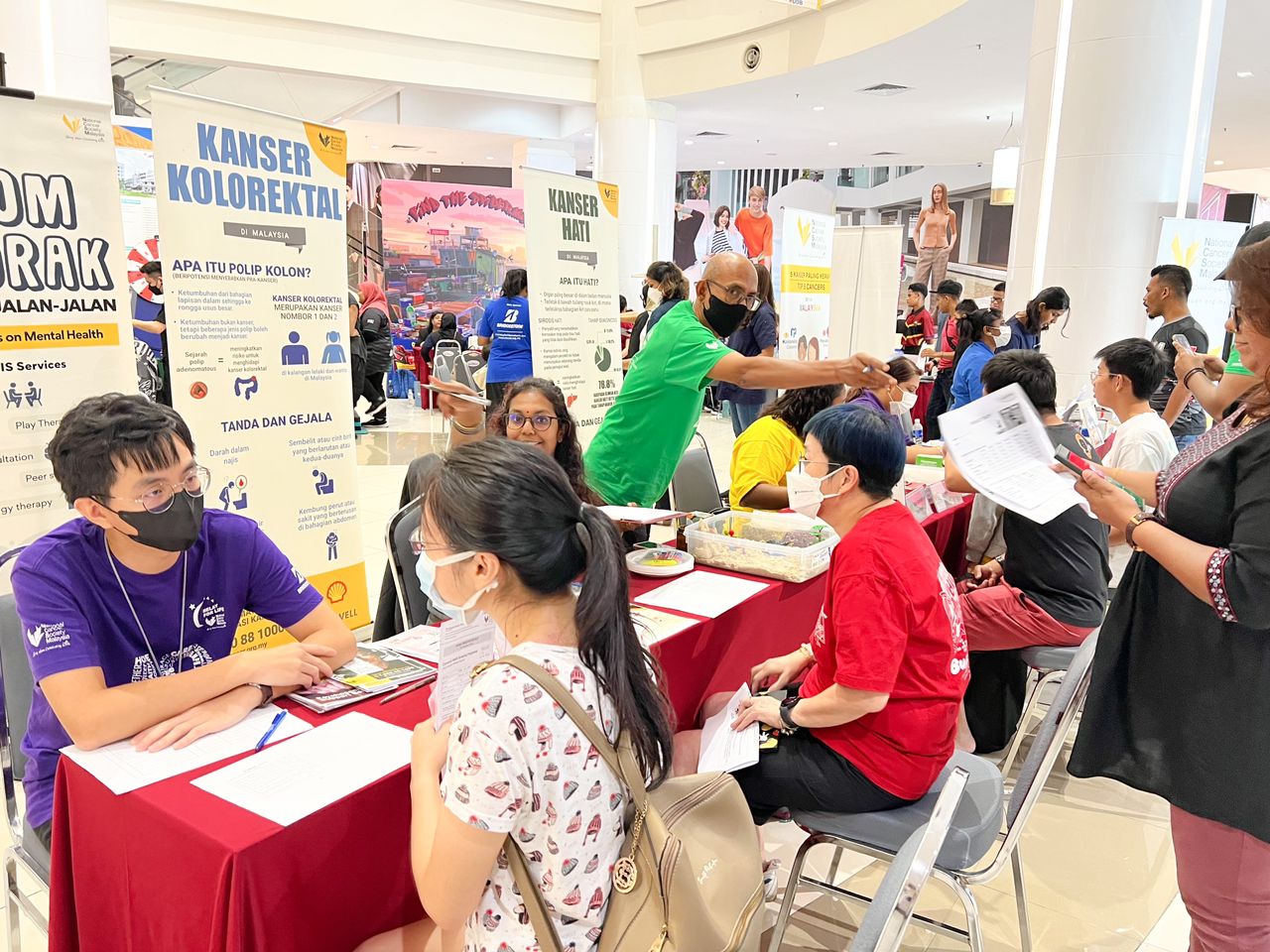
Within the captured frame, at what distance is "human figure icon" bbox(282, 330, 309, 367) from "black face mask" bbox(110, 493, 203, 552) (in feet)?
5.05

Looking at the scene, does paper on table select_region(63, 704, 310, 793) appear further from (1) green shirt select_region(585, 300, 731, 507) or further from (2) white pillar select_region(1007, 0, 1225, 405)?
(2) white pillar select_region(1007, 0, 1225, 405)

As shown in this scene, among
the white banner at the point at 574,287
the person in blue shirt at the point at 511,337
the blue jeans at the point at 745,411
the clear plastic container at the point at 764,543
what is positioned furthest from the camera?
the blue jeans at the point at 745,411

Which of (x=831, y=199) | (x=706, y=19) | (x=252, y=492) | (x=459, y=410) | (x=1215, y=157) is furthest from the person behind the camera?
(x=831, y=199)

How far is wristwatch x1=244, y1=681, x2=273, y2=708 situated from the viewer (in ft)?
5.30

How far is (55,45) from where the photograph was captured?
20.3ft

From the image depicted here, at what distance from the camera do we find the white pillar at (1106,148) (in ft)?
17.9

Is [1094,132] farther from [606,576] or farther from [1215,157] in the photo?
[1215,157]

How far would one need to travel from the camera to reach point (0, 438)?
8.70ft

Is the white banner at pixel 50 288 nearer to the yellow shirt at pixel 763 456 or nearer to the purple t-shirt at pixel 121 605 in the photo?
the purple t-shirt at pixel 121 605

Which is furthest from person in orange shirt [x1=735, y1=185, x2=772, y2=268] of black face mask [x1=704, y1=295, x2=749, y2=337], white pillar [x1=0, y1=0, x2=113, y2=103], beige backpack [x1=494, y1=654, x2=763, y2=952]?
beige backpack [x1=494, y1=654, x2=763, y2=952]

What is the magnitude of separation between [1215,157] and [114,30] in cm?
1443

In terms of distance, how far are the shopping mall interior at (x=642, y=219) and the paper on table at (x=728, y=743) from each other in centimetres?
6

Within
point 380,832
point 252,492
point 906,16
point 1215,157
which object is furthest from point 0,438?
point 1215,157

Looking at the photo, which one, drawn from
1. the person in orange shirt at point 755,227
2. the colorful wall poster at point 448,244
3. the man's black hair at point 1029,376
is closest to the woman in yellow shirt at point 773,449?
the man's black hair at point 1029,376
